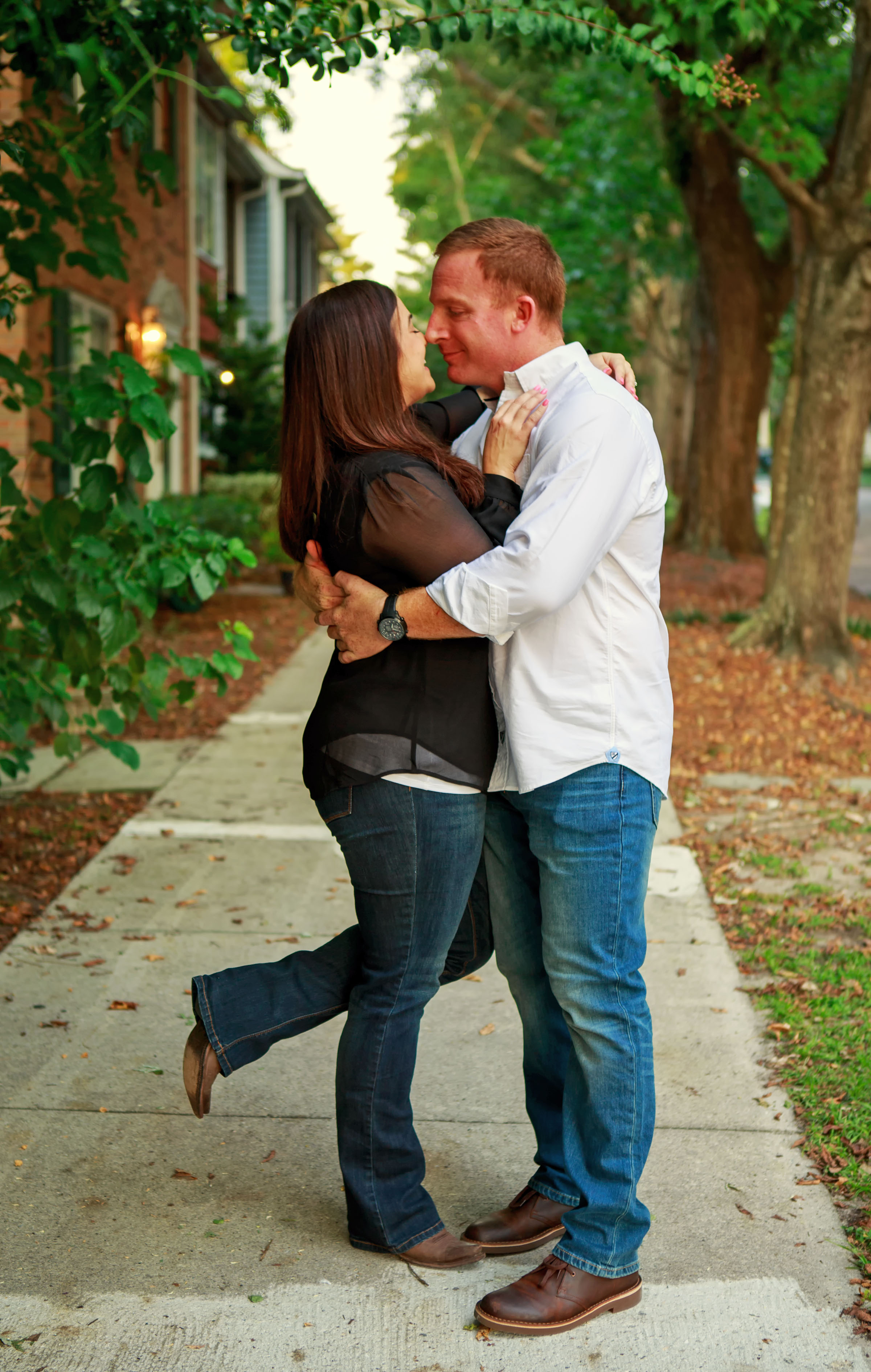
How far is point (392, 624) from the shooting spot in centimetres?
254

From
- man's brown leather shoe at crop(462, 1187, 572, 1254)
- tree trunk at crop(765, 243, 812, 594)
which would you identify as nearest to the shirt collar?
man's brown leather shoe at crop(462, 1187, 572, 1254)

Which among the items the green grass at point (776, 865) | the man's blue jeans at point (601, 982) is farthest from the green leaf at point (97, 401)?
the green grass at point (776, 865)

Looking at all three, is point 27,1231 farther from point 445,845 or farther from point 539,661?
point 539,661

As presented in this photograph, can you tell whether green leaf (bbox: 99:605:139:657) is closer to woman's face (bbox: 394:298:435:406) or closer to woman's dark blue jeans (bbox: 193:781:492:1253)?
woman's dark blue jeans (bbox: 193:781:492:1253)

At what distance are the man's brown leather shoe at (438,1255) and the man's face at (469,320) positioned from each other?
5.94 feet

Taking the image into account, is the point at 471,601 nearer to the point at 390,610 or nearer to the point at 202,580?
the point at 390,610

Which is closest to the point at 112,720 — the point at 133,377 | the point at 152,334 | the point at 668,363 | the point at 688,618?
the point at 133,377

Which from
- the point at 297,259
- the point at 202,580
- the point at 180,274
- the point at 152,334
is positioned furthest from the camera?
the point at 297,259

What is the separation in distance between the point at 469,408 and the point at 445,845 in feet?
3.48

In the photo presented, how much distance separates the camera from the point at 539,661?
2.59 metres

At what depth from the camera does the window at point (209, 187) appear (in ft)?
59.7

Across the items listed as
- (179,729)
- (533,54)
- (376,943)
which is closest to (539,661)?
(376,943)

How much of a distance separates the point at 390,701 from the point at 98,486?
6.33ft

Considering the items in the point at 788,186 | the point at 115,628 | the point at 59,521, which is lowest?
the point at 115,628
